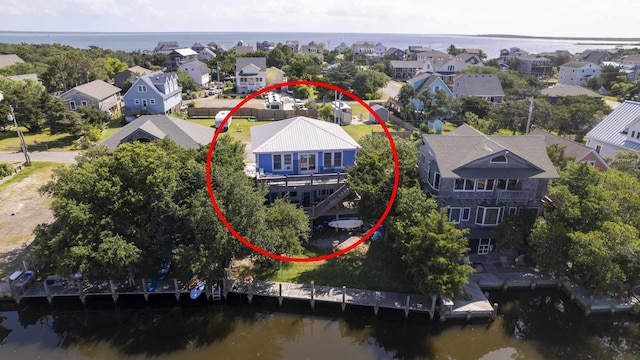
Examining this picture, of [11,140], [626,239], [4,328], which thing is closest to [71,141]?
[11,140]

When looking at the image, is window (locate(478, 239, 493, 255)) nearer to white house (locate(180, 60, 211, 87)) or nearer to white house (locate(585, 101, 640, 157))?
white house (locate(585, 101, 640, 157))

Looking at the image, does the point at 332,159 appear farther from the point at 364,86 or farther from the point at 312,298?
the point at 364,86

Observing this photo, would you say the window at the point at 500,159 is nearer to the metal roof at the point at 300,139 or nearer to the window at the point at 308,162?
the metal roof at the point at 300,139

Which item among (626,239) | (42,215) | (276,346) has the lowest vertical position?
(276,346)

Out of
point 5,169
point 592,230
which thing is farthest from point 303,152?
point 5,169

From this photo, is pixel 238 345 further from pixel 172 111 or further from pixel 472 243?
pixel 172 111

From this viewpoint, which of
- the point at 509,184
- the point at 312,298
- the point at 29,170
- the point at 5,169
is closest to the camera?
the point at 312,298

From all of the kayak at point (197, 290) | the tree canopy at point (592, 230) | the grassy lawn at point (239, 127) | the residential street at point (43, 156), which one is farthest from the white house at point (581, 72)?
the residential street at point (43, 156)
